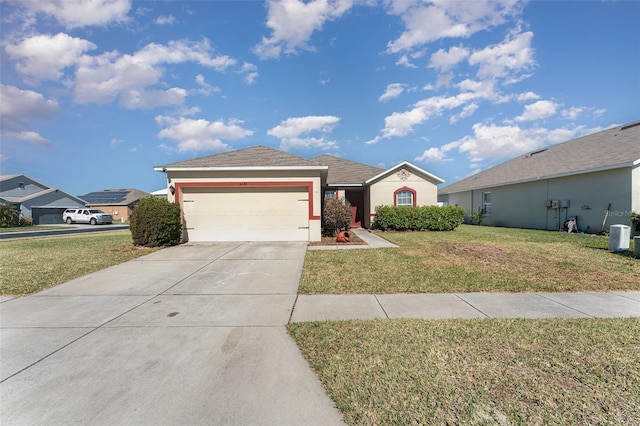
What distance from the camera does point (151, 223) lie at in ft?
35.2

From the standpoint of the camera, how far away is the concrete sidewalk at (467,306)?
4383 millimetres

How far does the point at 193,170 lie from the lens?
A: 12.1 m

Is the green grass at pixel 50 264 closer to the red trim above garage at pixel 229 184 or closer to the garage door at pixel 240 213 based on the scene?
the garage door at pixel 240 213

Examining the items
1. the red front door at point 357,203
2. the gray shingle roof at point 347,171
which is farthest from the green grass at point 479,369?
the red front door at point 357,203

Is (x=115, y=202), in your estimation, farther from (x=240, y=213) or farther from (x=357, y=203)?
(x=240, y=213)

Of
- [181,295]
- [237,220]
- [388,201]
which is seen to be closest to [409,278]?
[181,295]

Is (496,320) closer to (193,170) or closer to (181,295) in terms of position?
(181,295)

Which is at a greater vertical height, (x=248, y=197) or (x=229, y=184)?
(x=229, y=184)

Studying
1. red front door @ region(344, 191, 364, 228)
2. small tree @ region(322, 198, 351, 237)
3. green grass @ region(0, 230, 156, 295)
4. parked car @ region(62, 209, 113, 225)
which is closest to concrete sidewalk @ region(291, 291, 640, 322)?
green grass @ region(0, 230, 156, 295)

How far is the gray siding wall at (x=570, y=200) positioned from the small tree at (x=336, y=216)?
1197cm

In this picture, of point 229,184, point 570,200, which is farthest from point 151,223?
point 570,200

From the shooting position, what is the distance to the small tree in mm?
13648

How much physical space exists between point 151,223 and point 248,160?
15.2 feet

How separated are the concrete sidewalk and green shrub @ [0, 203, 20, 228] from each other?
3514cm
